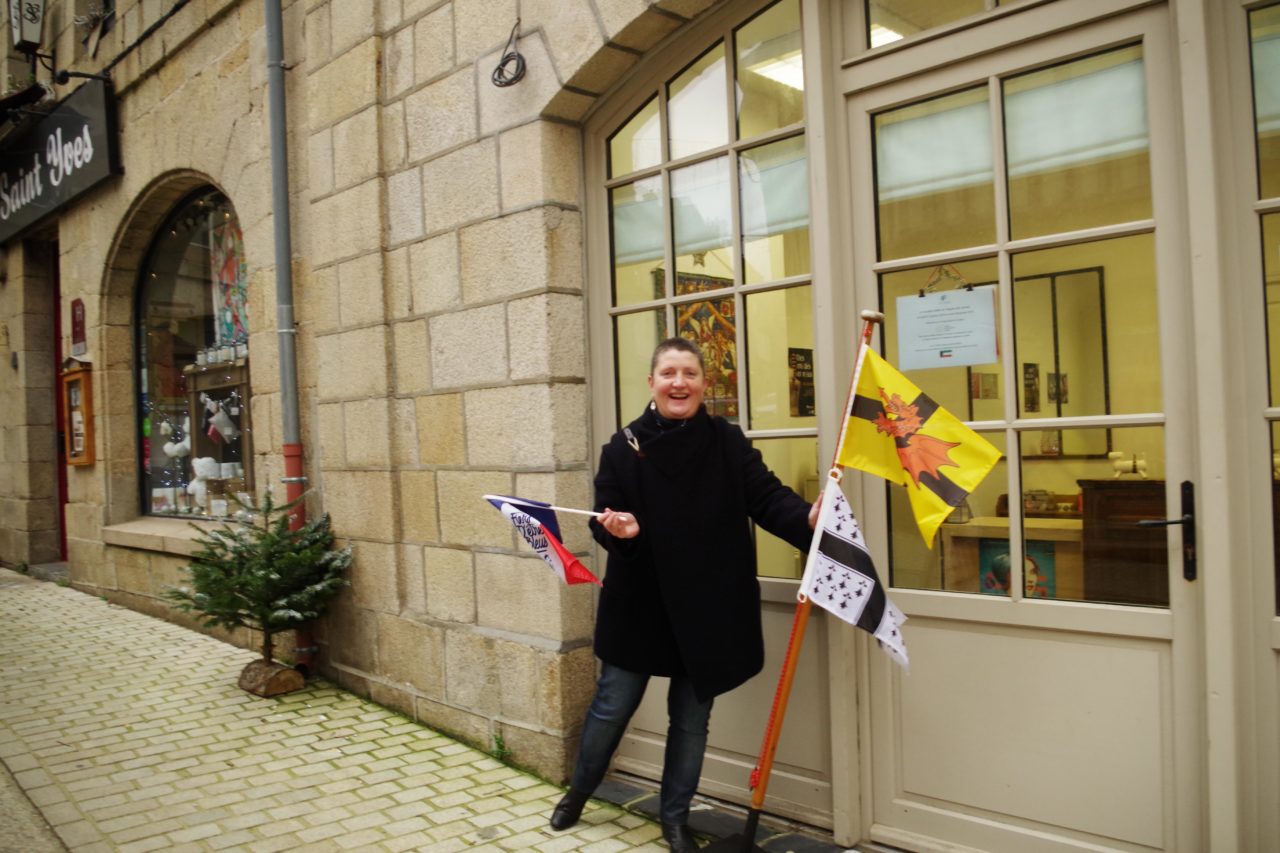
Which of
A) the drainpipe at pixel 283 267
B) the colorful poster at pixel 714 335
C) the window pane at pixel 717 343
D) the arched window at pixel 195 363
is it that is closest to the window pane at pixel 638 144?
the colorful poster at pixel 714 335

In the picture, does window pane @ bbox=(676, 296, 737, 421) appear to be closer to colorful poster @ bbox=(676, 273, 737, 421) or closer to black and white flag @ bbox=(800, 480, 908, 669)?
colorful poster @ bbox=(676, 273, 737, 421)

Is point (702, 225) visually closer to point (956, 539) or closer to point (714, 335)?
point (714, 335)

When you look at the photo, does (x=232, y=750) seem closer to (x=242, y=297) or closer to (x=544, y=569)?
(x=544, y=569)

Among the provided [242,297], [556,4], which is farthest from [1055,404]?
[242,297]

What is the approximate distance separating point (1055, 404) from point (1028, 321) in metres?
0.27

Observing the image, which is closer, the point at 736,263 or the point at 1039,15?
the point at 1039,15

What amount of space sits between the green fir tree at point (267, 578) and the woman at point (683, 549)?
7.88ft

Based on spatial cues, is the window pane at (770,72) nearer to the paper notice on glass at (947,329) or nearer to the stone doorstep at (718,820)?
the paper notice on glass at (947,329)

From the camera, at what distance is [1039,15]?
115 inches

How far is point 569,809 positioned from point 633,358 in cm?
183

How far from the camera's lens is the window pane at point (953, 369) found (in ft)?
10.1

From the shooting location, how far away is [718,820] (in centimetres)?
356

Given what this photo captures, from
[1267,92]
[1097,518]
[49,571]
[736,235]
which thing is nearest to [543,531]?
[736,235]

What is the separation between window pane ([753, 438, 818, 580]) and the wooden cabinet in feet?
3.11
